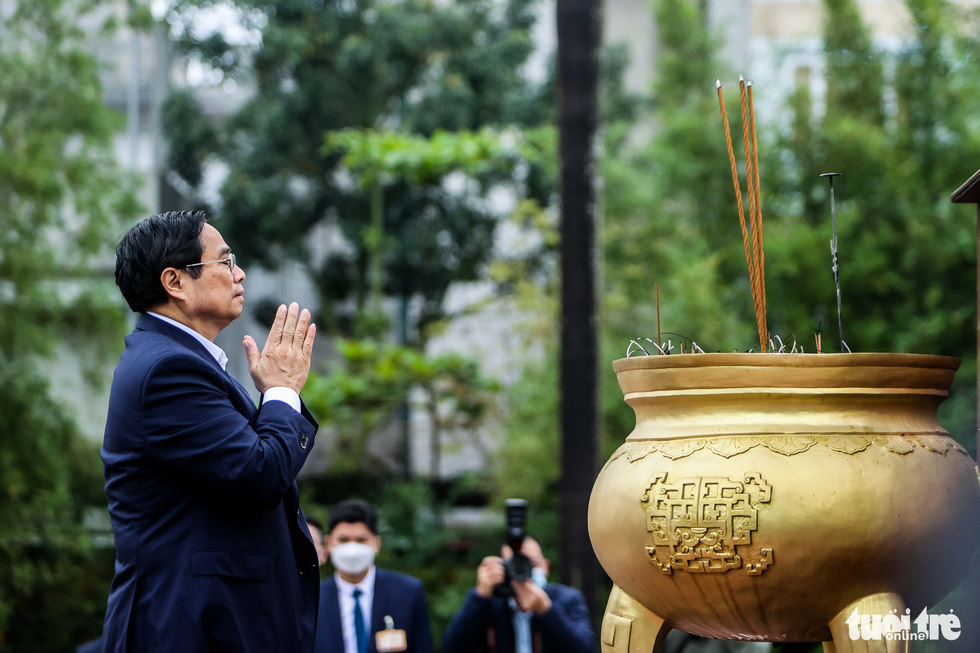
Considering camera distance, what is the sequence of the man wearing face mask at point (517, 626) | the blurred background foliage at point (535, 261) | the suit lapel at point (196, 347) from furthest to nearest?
the blurred background foliage at point (535, 261), the man wearing face mask at point (517, 626), the suit lapel at point (196, 347)

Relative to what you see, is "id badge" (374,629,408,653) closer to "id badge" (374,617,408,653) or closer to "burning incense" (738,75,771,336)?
"id badge" (374,617,408,653)

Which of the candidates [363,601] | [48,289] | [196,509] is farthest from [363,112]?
[196,509]

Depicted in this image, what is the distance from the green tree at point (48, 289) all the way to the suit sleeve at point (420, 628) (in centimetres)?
568

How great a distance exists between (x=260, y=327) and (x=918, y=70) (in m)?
8.93

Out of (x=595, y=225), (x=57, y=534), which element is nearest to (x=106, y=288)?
(x=57, y=534)

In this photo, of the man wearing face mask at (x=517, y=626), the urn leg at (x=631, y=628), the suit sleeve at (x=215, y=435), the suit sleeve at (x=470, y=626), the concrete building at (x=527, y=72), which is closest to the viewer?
the urn leg at (x=631, y=628)

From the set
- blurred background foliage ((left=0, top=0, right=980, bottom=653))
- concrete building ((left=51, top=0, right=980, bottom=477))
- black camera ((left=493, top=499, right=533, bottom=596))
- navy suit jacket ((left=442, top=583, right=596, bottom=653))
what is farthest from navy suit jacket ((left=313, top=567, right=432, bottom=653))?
concrete building ((left=51, top=0, right=980, bottom=477))

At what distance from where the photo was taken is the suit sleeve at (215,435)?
6.53 feet

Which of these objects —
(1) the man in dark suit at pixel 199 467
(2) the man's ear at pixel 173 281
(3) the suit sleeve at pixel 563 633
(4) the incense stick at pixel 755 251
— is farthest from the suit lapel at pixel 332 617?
(4) the incense stick at pixel 755 251

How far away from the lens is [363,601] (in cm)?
449

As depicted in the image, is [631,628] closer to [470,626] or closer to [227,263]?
[227,263]

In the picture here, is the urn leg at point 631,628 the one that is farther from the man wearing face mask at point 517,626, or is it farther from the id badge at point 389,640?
the id badge at point 389,640

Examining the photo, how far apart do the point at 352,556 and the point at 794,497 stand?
3.00m

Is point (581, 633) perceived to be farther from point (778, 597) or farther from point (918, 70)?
point (918, 70)
